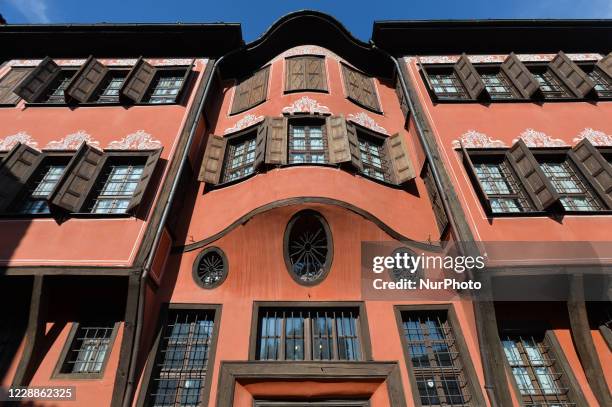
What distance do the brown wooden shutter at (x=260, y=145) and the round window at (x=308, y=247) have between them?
157 cm

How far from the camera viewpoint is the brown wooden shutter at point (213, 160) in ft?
27.3

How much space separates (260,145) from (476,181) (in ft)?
15.0

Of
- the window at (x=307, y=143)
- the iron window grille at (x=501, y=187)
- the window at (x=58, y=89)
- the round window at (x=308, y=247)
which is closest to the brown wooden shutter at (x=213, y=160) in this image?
the window at (x=307, y=143)

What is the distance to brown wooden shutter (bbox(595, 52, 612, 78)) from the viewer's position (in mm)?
10758

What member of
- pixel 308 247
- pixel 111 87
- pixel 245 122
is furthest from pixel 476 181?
pixel 111 87

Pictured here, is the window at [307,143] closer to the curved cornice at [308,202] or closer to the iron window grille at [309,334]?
the curved cornice at [308,202]

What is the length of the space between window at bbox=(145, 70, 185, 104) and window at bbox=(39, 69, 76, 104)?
2.28m

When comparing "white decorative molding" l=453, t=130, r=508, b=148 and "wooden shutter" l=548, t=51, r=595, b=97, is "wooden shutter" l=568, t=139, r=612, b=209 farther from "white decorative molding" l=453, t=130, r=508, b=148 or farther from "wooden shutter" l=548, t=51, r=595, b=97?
"wooden shutter" l=548, t=51, r=595, b=97

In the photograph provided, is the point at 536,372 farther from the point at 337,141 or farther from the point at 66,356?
the point at 66,356

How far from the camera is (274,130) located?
865 cm

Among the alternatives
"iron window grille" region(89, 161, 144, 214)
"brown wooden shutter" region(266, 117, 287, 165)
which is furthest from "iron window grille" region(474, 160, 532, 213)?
"iron window grille" region(89, 161, 144, 214)

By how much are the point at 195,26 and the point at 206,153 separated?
5.07 metres

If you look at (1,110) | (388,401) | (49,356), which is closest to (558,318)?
(388,401)

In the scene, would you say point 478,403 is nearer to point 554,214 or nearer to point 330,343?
point 330,343
